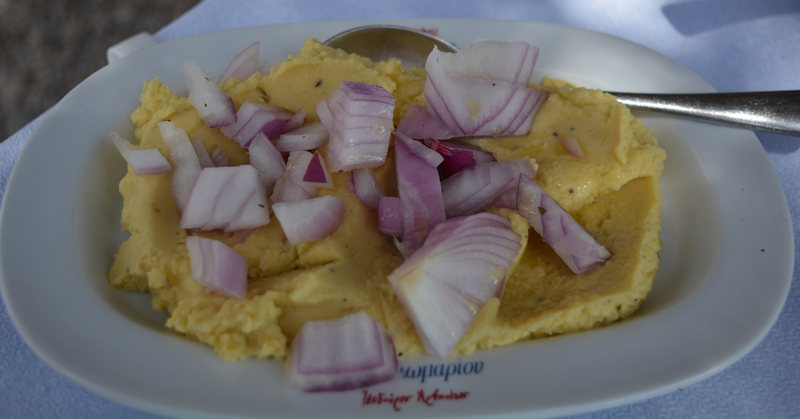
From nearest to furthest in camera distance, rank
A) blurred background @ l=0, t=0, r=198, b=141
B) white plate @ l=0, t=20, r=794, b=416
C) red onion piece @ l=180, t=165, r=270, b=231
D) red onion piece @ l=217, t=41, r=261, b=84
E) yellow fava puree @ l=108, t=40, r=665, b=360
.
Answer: white plate @ l=0, t=20, r=794, b=416
yellow fava puree @ l=108, t=40, r=665, b=360
red onion piece @ l=180, t=165, r=270, b=231
red onion piece @ l=217, t=41, r=261, b=84
blurred background @ l=0, t=0, r=198, b=141

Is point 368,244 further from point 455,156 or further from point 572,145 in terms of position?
point 572,145

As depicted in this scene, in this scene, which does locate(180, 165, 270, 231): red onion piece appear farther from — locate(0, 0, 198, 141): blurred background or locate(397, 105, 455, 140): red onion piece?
locate(0, 0, 198, 141): blurred background

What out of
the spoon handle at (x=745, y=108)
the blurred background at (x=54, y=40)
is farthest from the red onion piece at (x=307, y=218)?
the blurred background at (x=54, y=40)

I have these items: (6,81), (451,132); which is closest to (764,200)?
(451,132)

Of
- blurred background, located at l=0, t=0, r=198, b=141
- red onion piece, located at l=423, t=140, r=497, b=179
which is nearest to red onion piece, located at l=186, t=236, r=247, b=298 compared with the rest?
red onion piece, located at l=423, t=140, r=497, b=179

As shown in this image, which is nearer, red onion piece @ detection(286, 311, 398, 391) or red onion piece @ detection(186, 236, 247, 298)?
red onion piece @ detection(286, 311, 398, 391)

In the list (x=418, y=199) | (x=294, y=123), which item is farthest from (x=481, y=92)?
(x=294, y=123)

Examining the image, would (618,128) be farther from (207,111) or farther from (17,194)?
(17,194)
